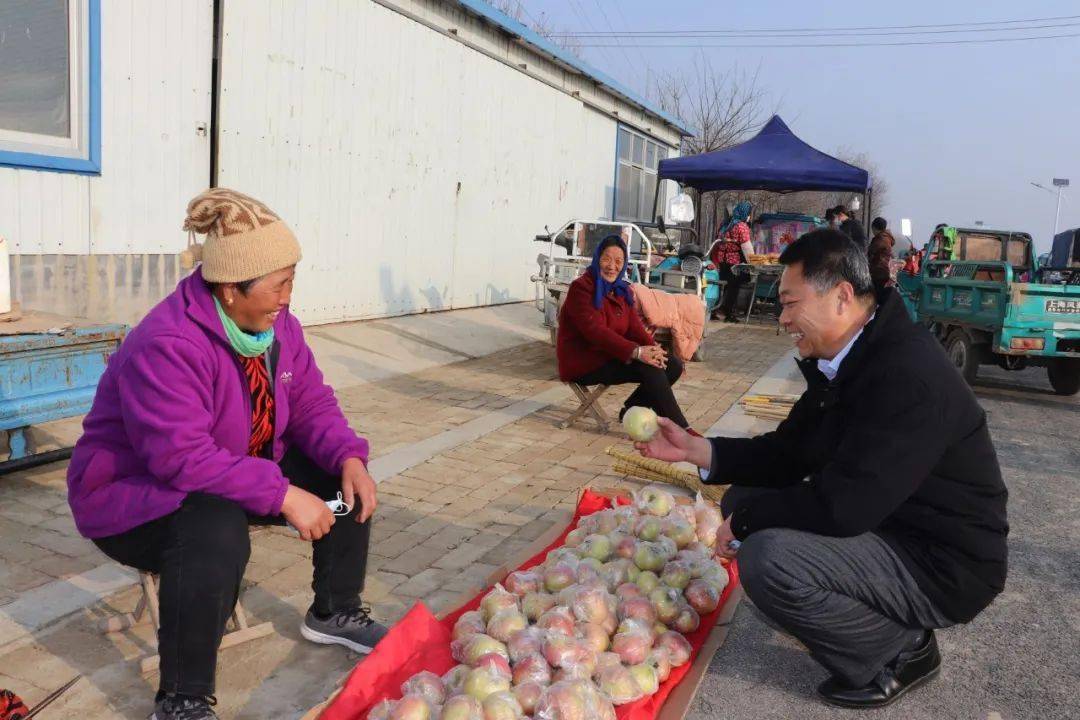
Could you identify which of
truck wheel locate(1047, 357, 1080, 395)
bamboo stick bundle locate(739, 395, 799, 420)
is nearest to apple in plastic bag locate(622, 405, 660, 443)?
bamboo stick bundle locate(739, 395, 799, 420)

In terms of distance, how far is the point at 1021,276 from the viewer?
12.3m

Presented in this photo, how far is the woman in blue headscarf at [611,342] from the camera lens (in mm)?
6176

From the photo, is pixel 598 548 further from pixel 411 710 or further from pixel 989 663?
pixel 989 663

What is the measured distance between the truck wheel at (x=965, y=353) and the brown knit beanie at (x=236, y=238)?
896cm

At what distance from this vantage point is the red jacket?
625 centimetres

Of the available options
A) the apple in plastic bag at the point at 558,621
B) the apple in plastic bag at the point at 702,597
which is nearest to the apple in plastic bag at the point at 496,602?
the apple in plastic bag at the point at 558,621

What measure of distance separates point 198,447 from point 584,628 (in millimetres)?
1419

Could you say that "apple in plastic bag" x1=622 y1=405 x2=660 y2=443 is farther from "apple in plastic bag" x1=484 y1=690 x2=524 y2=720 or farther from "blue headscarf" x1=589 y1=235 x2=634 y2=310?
"blue headscarf" x1=589 y1=235 x2=634 y2=310

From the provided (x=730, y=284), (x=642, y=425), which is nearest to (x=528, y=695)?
(x=642, y=425)

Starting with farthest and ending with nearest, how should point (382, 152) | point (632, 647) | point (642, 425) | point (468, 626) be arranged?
point (382, 152) → point (642, 425) → point (468, 626) → point (632, 647)

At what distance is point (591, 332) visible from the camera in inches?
249

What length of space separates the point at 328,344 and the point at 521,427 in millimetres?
3443

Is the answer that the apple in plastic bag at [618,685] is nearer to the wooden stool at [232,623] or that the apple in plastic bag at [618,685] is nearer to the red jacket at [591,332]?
the wooden stool at [232,623]

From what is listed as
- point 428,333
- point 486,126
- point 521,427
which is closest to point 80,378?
point 521,427
